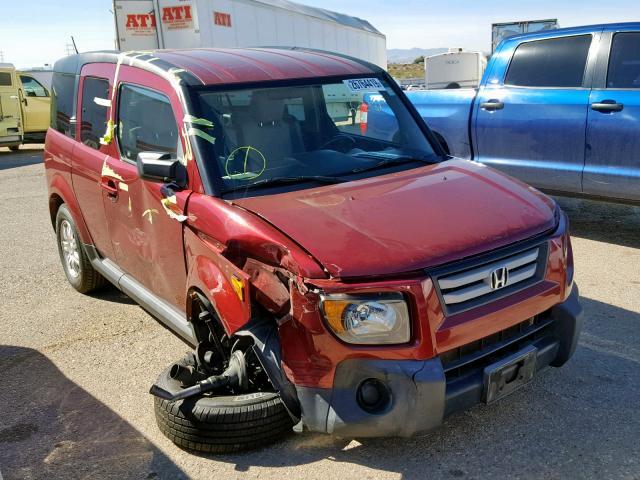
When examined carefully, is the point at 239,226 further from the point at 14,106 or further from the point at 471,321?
the point at 14,106

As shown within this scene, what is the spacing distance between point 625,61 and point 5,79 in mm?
14435

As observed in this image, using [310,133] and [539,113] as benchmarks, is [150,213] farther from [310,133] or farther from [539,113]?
[539,113]

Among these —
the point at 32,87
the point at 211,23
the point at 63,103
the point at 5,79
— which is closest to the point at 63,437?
the point at 63,103

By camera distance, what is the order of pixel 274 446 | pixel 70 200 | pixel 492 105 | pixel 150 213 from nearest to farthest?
pixel 274 446 → pixel 150 213 → pixel 70 200 → pixel 492 105

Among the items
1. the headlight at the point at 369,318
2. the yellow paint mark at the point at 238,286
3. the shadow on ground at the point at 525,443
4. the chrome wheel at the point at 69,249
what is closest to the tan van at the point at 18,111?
the chrome wheel at the point at 69,249

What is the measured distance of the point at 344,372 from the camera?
8.54 ft

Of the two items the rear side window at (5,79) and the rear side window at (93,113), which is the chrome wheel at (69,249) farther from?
the rear side window at (5,79)

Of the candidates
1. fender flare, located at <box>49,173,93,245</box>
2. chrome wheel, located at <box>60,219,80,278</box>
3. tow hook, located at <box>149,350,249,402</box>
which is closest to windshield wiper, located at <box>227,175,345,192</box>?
tow hook, located at <box>149,350,249,402</box>

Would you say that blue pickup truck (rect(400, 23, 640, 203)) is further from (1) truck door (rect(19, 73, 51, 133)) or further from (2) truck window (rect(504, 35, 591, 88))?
(1) truck door (rect(19, 73, 51, 133))

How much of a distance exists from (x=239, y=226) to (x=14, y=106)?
15.0 metres

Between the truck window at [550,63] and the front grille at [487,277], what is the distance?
3.71 metres

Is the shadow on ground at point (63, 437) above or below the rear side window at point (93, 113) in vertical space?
below

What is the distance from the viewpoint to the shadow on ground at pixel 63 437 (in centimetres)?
302

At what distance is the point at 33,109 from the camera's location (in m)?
16.7
